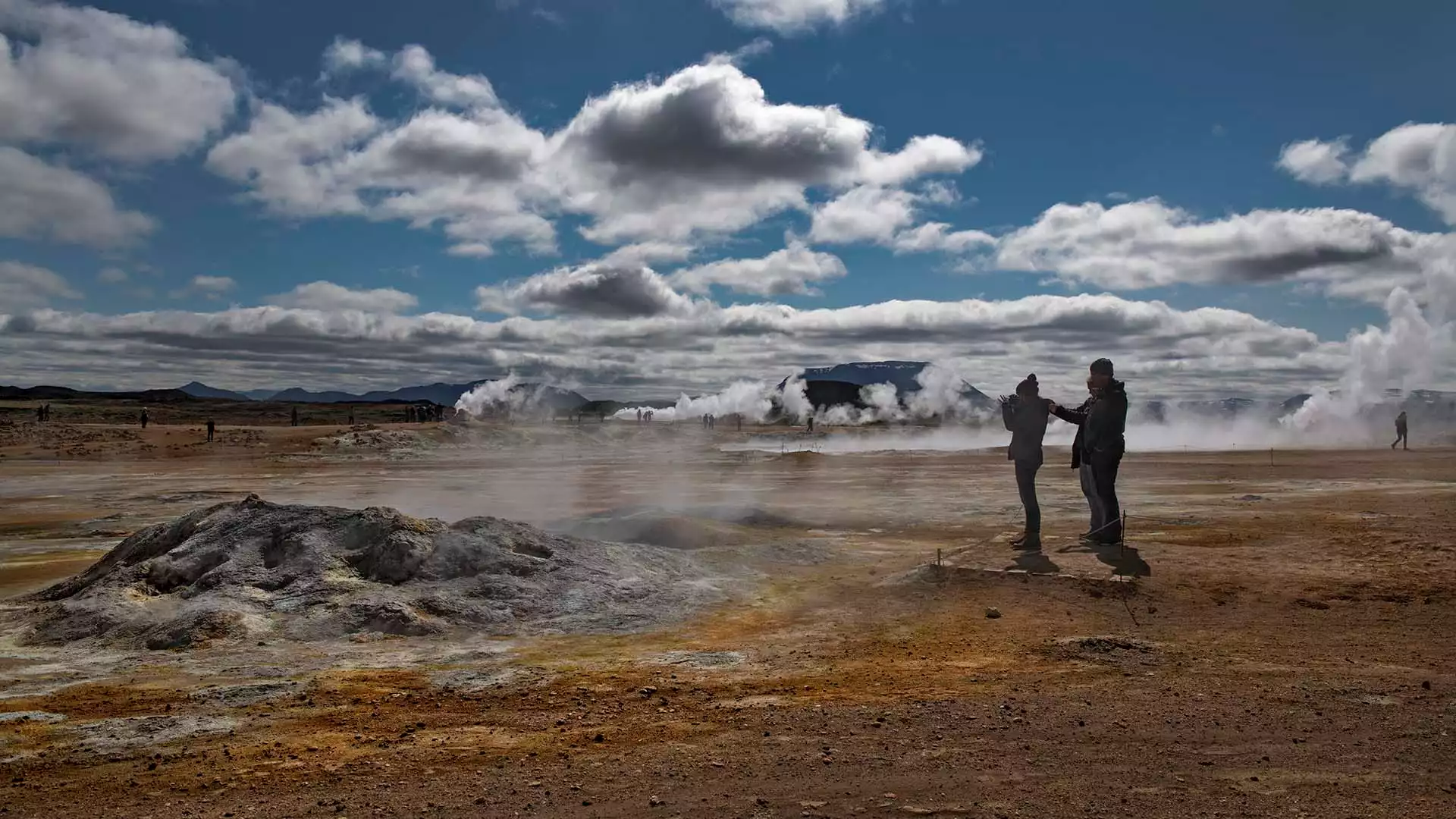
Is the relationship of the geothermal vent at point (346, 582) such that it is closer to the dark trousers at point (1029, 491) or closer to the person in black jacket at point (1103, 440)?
the dark trousers at point (1029, 491)

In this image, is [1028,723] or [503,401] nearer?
[1028,723]

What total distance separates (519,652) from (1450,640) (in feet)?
31.2

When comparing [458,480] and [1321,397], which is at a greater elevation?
[1321,397]

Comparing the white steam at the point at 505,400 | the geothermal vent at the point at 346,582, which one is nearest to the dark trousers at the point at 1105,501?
the geothermal vent at the point at 346,582

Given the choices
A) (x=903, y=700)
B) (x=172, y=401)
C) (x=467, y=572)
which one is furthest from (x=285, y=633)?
(x=172, y=401)

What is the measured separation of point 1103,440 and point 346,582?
12015 mm

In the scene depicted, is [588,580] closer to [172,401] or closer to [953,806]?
[953,806]

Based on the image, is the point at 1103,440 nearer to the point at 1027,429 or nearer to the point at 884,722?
the point at 1027,429

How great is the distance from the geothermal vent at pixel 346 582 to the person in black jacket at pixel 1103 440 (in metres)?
6.86

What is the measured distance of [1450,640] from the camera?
8906 mm

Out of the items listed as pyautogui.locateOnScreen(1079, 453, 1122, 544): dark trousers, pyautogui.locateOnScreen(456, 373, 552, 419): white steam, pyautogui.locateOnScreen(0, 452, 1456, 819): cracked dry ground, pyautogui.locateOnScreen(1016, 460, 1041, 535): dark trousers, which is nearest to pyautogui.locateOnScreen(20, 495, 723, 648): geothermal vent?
pyautogui.locateOnScreen(0, 452, 1456, 819): cracked dry ground

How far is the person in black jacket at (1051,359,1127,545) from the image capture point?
49.3 feet

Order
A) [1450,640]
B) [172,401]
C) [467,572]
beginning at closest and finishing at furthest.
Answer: [1450,640], [467,572], [172,401]

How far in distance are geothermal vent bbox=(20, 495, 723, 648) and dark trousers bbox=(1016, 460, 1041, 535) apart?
5756mm
